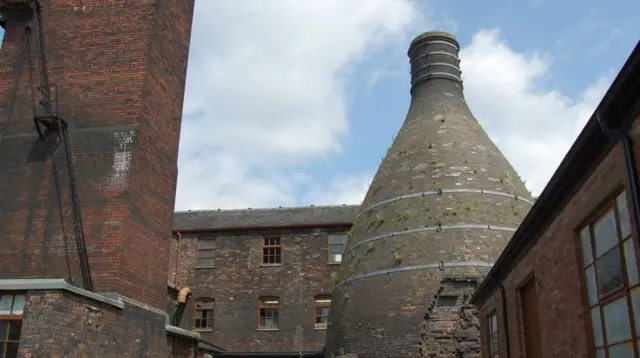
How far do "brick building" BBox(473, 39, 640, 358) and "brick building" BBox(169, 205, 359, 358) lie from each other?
20764 mm

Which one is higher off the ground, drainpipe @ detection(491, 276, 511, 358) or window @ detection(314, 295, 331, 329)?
window @ detection(314, 295, 331, 329)

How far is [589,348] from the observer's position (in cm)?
680

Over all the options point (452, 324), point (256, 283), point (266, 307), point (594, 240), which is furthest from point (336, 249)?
point (594, 240)

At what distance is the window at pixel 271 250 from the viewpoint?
31.1 m

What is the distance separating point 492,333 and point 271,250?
1881 cm

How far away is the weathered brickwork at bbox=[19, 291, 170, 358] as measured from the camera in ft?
32.0

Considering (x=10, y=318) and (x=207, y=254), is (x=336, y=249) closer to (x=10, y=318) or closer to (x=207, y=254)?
(x=207, y=254)

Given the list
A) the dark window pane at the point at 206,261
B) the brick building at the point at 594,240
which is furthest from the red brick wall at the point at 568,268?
the dark window pane at the point at 206,261

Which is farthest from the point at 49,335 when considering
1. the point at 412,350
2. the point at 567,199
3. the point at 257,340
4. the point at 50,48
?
the point at 257,340

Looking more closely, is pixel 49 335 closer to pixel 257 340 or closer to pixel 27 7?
pixel 27 7

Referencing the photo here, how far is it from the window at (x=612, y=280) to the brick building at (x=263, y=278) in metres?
23.1

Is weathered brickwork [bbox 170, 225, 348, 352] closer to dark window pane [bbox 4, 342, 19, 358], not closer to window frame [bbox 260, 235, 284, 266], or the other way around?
window frame [bbox 260, 235, 284, 266]

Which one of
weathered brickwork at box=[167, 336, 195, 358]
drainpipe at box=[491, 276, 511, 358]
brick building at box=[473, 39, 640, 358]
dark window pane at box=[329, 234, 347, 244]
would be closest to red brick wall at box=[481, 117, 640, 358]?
brick building at box=[473, 39, 640, 358]

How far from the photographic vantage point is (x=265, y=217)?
3325cm
